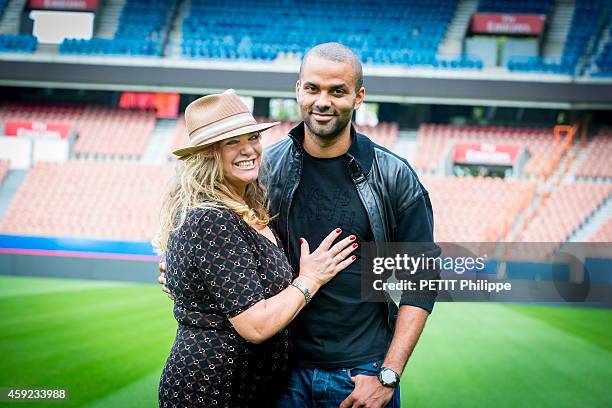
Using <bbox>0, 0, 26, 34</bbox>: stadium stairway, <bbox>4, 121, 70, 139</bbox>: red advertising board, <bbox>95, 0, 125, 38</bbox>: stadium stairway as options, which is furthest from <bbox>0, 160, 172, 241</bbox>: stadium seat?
<bbox>0, 0, 26, 34</bbox>: stadium stairway

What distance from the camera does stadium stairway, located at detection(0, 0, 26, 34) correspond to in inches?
889

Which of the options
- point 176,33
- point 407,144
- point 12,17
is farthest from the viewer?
point 12,17

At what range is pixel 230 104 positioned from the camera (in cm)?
264

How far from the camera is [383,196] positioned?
108 inches

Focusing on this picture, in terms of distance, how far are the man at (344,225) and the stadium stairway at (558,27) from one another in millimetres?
21105

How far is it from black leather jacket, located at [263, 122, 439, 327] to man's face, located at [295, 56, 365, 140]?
18cm

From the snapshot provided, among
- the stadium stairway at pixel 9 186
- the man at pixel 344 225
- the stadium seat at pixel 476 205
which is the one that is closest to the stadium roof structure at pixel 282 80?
the stadium seat at pixel 476 205

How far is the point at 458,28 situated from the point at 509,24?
5.97ft

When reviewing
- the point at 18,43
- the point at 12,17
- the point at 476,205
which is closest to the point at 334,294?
the point at 476,205

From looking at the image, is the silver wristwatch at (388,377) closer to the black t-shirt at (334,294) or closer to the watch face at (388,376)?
the watch face at (388,376)

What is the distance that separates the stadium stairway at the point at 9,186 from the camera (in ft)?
60.1

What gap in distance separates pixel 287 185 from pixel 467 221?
14870mm

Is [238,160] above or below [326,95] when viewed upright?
below

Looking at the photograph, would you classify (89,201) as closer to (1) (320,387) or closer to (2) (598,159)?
(2) (598,159)
